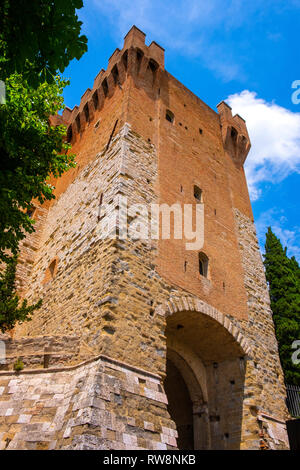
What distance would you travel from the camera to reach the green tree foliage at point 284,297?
16.2 meters

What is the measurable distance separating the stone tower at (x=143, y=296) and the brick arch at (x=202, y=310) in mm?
38

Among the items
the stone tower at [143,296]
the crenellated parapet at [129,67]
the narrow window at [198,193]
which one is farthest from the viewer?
the crenellated parapet at [129,67]

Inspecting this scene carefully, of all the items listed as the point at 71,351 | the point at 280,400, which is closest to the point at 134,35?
the point at 71,351

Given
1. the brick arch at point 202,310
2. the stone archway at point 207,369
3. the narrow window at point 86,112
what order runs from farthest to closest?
the narrow window at point 86,112, the stone archway at point 207,369, the brick arch at point 202,310

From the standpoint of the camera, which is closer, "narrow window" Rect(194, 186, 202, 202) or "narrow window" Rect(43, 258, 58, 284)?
"narrow window" Rect(43, 258, 58, 284)

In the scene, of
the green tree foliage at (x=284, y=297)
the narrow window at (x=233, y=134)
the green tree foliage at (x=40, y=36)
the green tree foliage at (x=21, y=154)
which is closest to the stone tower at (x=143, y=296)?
the narrow window at (x=233, y=134)

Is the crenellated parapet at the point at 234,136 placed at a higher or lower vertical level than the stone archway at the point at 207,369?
higher

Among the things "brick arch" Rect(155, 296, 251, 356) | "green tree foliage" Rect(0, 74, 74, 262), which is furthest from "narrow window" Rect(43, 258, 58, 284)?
"green tree foliage" Rect(0, 74, 74, 262)

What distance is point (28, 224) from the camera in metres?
7.17

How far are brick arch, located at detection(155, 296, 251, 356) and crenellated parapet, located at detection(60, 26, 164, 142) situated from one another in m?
8.20

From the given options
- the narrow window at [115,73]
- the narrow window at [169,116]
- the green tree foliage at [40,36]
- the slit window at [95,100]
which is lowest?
the green tree foliage at [40,36]

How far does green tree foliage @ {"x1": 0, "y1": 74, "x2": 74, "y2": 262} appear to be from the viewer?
6.26 metres

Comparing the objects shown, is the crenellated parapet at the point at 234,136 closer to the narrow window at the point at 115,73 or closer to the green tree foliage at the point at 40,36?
the narrow window at the point at 115,73

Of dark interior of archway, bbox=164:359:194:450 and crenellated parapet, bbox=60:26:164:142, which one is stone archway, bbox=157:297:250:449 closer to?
dark interior of archway, bbox=164:359:194:450
